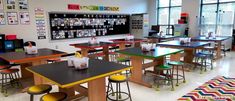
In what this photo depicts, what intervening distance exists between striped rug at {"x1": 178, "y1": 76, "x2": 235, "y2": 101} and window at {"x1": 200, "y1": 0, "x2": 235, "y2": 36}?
507 centimetres

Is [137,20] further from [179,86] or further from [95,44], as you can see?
[179,86]

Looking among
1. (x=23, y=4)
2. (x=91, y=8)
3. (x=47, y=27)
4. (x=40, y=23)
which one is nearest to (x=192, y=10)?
(x=91, y=8)

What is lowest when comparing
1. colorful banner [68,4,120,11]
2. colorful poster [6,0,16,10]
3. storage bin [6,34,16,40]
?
storage bin [6,34,16,40]

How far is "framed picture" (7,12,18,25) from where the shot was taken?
19.1 ft

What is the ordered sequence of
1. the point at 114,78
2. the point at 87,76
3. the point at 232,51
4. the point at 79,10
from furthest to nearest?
the point at 232,51, the point at 79,10, the point at 114,78, the point at 87,76

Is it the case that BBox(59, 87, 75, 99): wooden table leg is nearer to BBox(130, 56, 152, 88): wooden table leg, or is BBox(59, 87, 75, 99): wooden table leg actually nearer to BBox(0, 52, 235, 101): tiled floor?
BBox(0, 52, 235, 101): tiled floor

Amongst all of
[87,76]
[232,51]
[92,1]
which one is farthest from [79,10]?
[232,51]

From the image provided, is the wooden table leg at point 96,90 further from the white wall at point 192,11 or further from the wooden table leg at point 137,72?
the white wall at point 192,11

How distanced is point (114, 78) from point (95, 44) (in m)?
2.49

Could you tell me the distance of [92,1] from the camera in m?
7.93

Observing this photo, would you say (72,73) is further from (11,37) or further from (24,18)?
(24,18)

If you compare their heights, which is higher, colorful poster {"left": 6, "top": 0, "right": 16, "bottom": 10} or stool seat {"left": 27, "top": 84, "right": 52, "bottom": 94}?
colorful poster {"left": 6, "top": 0, "right": 16, "bottom": 10}

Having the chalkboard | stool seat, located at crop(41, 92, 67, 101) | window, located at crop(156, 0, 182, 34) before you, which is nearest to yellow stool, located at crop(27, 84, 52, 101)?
stool seat, located at crop(41, 92, 67, 101)

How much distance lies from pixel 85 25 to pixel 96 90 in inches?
230
